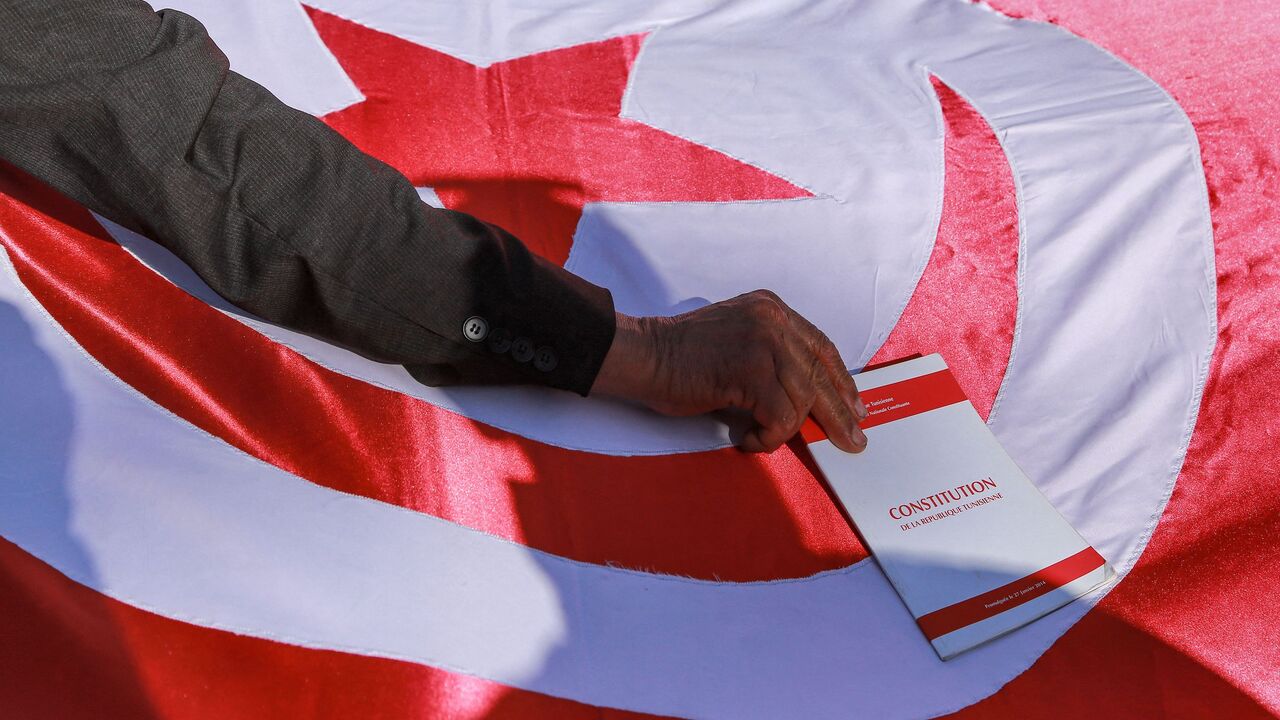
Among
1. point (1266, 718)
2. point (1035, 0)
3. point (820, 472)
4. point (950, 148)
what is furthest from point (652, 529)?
point (1035, 0)

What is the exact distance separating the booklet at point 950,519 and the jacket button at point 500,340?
378mm

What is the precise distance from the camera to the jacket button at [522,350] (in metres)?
1.04

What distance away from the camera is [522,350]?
1.04 meters

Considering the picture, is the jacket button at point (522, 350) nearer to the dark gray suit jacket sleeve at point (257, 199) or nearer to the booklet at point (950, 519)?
the dark gray suit jacket sleeve at point (257, 199)

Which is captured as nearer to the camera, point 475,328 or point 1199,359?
point 475,328

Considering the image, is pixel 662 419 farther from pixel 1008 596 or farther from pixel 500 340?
pixel 1008 596

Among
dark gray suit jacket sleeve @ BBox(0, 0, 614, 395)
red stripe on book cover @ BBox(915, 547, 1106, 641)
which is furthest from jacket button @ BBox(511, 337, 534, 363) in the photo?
red stripe on book cover @ BBox(915, 547, 1106, 641)

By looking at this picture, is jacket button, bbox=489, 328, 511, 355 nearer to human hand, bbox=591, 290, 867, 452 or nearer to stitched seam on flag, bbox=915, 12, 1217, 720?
human hand, bbox=591, 290, 867, 452

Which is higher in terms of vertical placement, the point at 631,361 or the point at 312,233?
the point at 312,233

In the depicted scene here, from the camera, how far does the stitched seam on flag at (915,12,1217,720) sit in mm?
1010

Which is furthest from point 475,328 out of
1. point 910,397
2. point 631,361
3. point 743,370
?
point 910,397

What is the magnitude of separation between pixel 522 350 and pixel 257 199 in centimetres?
31

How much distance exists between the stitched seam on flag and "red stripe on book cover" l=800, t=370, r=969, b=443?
2.4 inches

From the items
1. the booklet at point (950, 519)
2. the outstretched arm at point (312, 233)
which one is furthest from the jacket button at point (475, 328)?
the booklet at point (950, 519)
